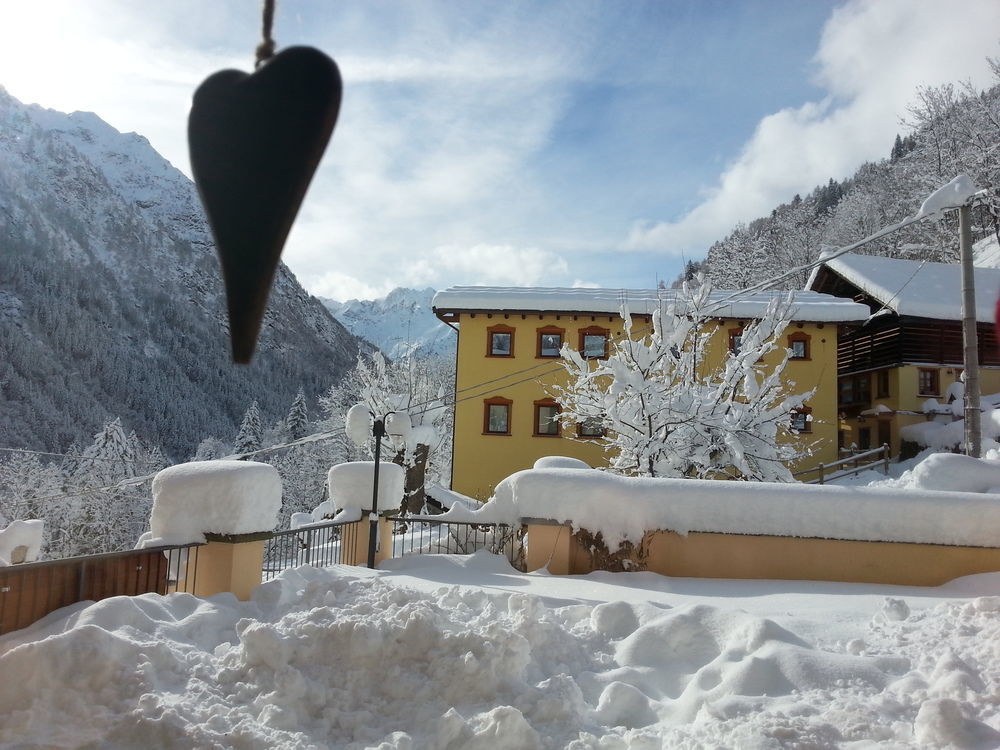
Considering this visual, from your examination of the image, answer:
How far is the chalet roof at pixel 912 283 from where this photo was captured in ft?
89.5

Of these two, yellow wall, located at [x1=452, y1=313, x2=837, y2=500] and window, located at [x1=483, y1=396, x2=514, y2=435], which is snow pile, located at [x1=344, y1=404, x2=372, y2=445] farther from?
window, located at [x1=483, y1=396, x2=514, y2=435]

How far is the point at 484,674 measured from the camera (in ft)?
18.9

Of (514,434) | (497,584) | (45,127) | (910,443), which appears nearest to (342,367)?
(45,127)

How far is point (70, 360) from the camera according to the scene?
Result: 86.7 meters

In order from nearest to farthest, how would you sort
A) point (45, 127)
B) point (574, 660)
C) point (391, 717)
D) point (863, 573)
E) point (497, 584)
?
point (391, 717) < point (574, 660) < point (497, 584) < point (863, 573) < point (45, 127)

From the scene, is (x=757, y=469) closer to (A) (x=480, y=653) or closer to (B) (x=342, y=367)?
(A) (x=480, y=653)

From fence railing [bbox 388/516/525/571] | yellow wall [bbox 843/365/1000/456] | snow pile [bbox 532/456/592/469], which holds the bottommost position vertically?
fence railing [bbox 388/516/525/571]

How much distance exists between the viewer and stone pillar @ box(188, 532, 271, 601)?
830 centimetres

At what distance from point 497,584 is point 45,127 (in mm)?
118050

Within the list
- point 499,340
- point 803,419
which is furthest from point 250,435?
point 803,419

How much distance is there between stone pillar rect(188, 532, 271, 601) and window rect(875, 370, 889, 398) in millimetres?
27858

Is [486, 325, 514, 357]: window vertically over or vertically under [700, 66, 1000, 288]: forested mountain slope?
under

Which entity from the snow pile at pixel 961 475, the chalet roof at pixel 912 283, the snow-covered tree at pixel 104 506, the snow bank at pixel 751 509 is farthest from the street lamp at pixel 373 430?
the snow-covered tree at pixel 104 506

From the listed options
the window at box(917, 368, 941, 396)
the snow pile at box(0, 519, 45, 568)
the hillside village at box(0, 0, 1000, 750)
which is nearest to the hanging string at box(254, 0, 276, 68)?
the hillside village at box(0, 0, 1000, 750)
